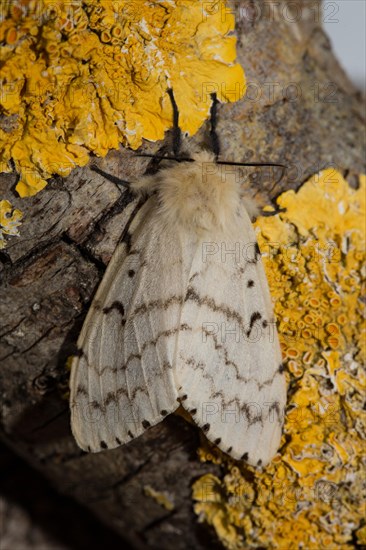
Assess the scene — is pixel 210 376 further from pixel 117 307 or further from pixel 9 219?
pixel 9 219

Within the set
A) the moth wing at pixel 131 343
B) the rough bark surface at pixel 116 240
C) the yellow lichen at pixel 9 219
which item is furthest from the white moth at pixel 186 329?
the yellow lichen at pixel 9 219

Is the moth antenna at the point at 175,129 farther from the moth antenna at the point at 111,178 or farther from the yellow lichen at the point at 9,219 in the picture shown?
the yellow lichen at the point at 9,219

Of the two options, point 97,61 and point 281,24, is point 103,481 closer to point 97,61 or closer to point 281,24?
point 97,61

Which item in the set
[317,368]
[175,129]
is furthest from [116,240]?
[317,368]

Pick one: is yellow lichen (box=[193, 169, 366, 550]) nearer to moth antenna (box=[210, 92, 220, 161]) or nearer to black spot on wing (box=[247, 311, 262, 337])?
black spot on wing (box=[247, 311, 262, 337])

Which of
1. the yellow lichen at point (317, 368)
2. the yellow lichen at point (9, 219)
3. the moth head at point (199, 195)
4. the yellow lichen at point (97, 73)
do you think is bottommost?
the yellow lichen at point (317, 368)

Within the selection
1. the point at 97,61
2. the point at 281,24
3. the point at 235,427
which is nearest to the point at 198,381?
the point at 235,427
